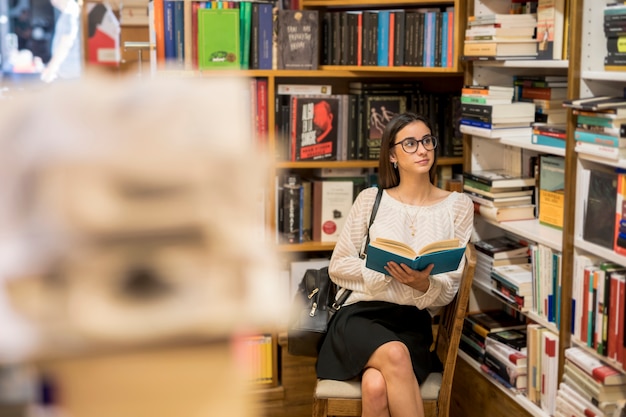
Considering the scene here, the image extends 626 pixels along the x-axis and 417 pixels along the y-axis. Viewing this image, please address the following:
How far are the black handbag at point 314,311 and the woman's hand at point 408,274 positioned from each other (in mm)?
261

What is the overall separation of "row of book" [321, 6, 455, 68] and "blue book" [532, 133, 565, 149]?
0.60 metres

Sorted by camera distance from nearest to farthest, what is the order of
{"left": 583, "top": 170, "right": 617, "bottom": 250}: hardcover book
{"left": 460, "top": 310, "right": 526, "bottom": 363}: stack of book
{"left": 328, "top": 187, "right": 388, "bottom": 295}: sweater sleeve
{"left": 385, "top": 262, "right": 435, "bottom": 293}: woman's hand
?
1. {"left": 583, "top": 170, "right": 617, "bottom": 250}: hardcover book
2. {"left": 385, "top": 262, "right": 435, "bottom": 293}: woman's hand
3. {"left": 328, "top": 187, "right": 388, "bottom": 295}: sweater sleeve
4. {"left": 460, "top": 310, "right": 526, "bottom": 363}: stack of book

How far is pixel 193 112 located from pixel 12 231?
3.5 inches

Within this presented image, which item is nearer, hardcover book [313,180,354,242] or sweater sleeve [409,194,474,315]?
sweater sleeve [409,194,474,315]

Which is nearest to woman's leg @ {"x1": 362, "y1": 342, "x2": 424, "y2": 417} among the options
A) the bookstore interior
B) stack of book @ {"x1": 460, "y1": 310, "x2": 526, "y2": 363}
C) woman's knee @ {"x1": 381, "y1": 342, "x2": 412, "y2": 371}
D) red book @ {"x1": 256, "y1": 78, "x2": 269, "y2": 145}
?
woman's knee @ {"x1": 381, "y1": 342, "x2": 412, "y2": 371}

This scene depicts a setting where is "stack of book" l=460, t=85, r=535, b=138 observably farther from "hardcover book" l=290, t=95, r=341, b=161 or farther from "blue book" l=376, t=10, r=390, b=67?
"hardcover book" l=290, t=95, r=341, b=161

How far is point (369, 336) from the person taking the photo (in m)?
2.74

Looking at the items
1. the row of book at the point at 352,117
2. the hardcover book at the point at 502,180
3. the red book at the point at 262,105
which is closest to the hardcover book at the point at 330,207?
the row of book at the point at 352,117

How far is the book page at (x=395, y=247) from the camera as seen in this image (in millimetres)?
2508

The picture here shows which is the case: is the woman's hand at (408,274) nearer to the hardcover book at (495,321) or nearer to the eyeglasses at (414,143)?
the eyeglasses at (414,143)

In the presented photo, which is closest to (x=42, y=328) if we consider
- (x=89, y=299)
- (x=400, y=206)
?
(x=89, y=299)

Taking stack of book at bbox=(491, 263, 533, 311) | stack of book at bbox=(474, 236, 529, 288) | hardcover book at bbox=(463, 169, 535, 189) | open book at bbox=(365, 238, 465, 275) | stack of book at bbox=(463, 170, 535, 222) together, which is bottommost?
stack of book at bbox=(491, 263, 533, 311)

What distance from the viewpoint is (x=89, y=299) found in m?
0.32

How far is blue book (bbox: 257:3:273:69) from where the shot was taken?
3285 mm
